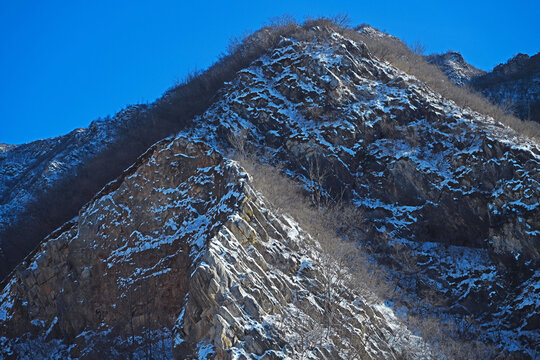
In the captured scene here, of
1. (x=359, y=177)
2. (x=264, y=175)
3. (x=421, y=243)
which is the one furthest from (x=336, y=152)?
(x=421, y=243)

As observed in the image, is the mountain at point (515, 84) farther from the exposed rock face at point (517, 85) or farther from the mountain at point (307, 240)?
the mountain at point (307, 240)

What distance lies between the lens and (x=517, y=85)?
1812 inches

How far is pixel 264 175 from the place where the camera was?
86.3 feet

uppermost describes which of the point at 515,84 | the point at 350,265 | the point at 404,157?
the point at 515,84

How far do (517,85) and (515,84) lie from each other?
0.28 metres

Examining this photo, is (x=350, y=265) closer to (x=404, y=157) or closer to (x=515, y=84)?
(x=404, y=157)

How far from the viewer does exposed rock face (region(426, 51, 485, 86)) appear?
52.6 m

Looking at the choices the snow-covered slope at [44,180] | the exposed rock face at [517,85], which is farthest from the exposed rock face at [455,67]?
the snow-covered slope at [44,180]

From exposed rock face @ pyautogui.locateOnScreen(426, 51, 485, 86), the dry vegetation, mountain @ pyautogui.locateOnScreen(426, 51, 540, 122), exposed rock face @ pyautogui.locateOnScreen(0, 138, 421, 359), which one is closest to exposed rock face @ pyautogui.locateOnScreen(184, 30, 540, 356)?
the dry vegetation

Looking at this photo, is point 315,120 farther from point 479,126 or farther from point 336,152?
point 479,126

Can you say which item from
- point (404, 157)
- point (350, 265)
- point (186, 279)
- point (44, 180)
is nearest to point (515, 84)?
point (404, 157)

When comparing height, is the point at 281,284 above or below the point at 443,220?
above

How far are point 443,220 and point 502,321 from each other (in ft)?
21.0

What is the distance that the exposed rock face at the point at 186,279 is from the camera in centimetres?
1582
